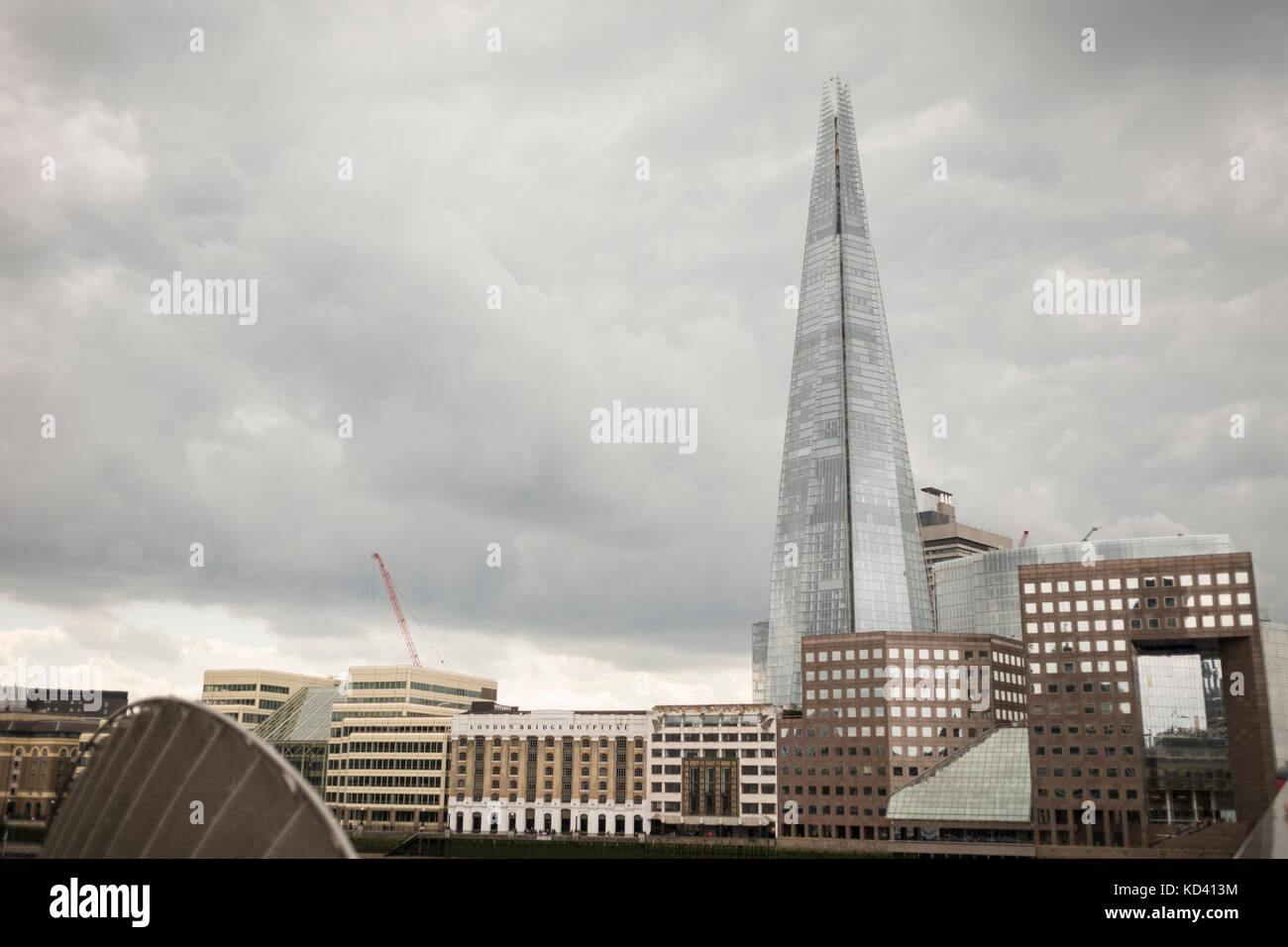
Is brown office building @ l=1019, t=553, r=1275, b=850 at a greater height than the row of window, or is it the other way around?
the row of window

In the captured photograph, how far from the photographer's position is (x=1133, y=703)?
171 m

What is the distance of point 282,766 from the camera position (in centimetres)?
2628

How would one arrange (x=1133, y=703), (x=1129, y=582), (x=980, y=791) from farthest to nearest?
(x=980, y=791) → (x=1129, y=582) → (x=1133, y=703)

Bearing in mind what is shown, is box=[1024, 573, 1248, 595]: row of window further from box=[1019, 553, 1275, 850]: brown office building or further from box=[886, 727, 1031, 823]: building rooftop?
box=[886, 727, 1031, 823]: building rooftop

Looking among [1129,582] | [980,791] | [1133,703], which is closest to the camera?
[1133,703]

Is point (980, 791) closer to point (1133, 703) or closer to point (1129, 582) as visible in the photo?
point (1133, 703)

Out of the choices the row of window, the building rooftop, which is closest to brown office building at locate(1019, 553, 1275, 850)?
the row of window

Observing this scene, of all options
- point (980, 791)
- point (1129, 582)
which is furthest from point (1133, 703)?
point (980, 791)

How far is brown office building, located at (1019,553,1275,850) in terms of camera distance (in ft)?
549

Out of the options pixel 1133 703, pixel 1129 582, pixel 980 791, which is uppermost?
pixel 1129 582

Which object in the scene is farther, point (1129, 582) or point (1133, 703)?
point (1129, 582)
